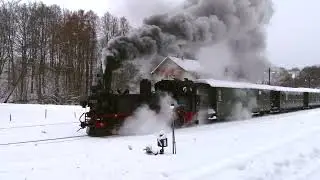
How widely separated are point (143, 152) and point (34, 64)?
1660 inches

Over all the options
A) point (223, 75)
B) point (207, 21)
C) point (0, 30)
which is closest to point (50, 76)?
point (0, 30)

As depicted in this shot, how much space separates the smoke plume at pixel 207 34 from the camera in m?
20.6

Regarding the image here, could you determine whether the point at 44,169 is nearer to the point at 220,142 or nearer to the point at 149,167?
the point at 149,167

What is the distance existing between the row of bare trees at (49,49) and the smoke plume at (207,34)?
72.3 feet

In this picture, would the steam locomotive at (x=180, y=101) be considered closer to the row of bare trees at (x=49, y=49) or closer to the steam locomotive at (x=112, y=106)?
the steam locomotive at (x=112, y=106)

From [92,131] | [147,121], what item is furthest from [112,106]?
[147,121]

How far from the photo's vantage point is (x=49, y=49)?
185 ft

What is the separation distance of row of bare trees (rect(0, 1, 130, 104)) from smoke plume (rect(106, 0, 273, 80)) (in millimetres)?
22022

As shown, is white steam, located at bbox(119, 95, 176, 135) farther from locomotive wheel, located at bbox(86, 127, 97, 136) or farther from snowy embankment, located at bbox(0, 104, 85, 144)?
snowy embankment, located at bbox(0, 104, 85, 144)

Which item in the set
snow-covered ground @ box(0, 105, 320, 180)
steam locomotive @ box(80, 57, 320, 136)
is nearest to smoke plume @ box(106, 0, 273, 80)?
steam locomotive @ box(80, 57, 320, 136)

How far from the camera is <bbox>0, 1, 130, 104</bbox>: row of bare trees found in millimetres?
50344

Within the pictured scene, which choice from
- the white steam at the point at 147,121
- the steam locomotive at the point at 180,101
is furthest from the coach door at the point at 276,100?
the white steam at the point at 147,121

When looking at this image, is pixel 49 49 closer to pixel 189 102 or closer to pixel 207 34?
pixel 207 34

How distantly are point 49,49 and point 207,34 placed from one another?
35.8m
